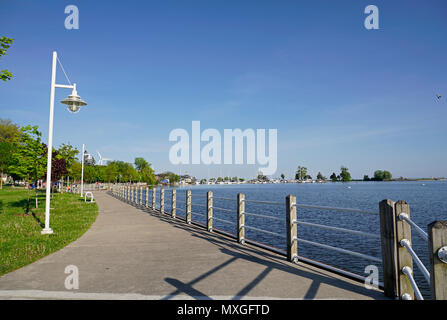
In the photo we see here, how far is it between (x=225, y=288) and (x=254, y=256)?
2.35 metres

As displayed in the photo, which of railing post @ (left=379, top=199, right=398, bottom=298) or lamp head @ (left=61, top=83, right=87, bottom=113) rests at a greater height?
lamp head @ (left=61, top=83, right=87, bottom=113)

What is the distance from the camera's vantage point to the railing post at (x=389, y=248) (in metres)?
4.11

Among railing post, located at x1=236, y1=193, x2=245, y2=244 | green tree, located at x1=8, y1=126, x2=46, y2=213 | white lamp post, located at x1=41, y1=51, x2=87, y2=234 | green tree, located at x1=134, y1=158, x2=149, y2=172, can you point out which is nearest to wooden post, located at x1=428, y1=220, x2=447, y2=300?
railing post, located at x1=236, y1=193, x2=245, y2=244

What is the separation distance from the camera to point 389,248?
4152mm

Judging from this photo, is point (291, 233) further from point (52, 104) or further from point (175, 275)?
point (52, 104)

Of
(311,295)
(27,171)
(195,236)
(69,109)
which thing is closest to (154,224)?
(195,236)

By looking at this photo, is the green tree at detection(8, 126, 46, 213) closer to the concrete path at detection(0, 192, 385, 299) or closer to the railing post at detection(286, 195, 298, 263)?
the concrete path at detection(0, 192, 385, 299)

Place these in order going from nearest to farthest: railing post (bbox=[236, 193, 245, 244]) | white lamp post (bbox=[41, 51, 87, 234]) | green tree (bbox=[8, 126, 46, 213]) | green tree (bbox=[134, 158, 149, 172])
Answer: railing post (bbox=[236, 193, 245, 244]) → white lamp post (bbox=[41, 51, 87, 234]) → green tree (bbox=[8, 126, 46, 213]) → green tree (bbox=[134, 158, 149, 172])

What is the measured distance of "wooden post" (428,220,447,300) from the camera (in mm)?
2963

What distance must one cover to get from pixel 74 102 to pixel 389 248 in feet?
37.6

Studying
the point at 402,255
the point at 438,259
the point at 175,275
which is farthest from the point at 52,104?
the point at 438,259

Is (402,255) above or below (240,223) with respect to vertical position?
above

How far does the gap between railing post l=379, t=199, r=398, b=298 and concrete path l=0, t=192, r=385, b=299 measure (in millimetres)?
196
